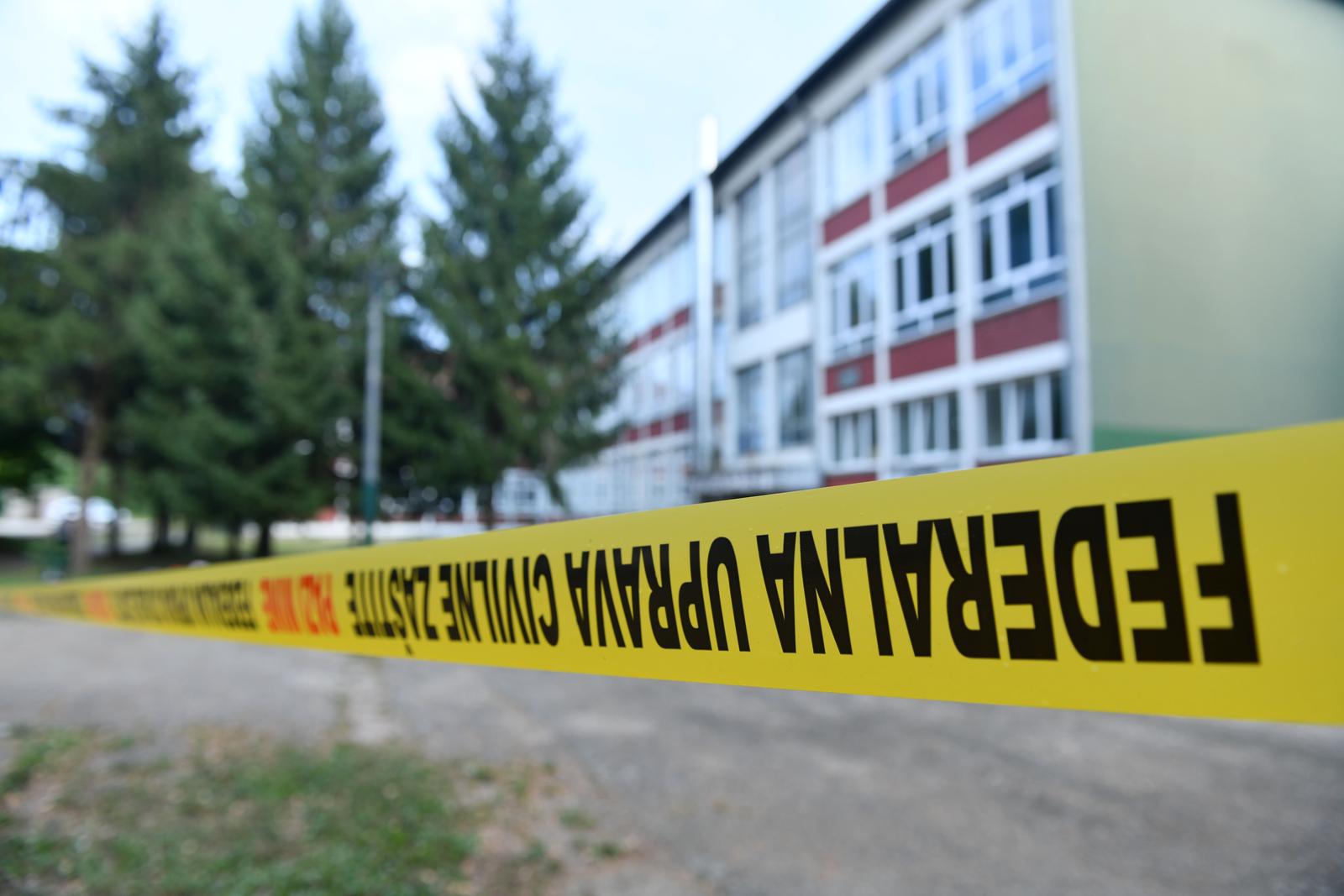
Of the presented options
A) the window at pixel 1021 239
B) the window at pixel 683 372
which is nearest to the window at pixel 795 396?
the window at pixel 683 372

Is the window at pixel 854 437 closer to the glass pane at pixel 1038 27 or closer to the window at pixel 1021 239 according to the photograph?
the window at pixel 1021 239

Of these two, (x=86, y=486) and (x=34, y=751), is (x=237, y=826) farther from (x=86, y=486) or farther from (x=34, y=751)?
(x=86, y=486)

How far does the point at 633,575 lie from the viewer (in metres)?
1.40

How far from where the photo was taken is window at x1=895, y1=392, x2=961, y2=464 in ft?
45.1

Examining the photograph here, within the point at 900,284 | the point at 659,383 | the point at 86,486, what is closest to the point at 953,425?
the point at 900,284

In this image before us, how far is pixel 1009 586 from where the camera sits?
0.92 meters

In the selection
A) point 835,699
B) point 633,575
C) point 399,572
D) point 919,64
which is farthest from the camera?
point 919,64

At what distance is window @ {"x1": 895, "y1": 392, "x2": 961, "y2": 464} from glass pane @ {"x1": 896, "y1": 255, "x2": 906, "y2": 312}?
1774 millimetres

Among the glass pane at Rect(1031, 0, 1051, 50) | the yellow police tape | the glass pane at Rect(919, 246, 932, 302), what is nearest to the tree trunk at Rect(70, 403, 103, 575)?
the glass pane at Rect(919, 246, 932, 302)

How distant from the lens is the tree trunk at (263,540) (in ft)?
73.9

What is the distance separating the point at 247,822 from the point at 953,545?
16.7ft

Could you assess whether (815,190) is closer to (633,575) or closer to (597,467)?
(597,467)

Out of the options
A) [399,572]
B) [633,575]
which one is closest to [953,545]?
[633,575]

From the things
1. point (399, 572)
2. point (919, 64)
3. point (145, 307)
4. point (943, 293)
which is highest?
point (919, 64)
